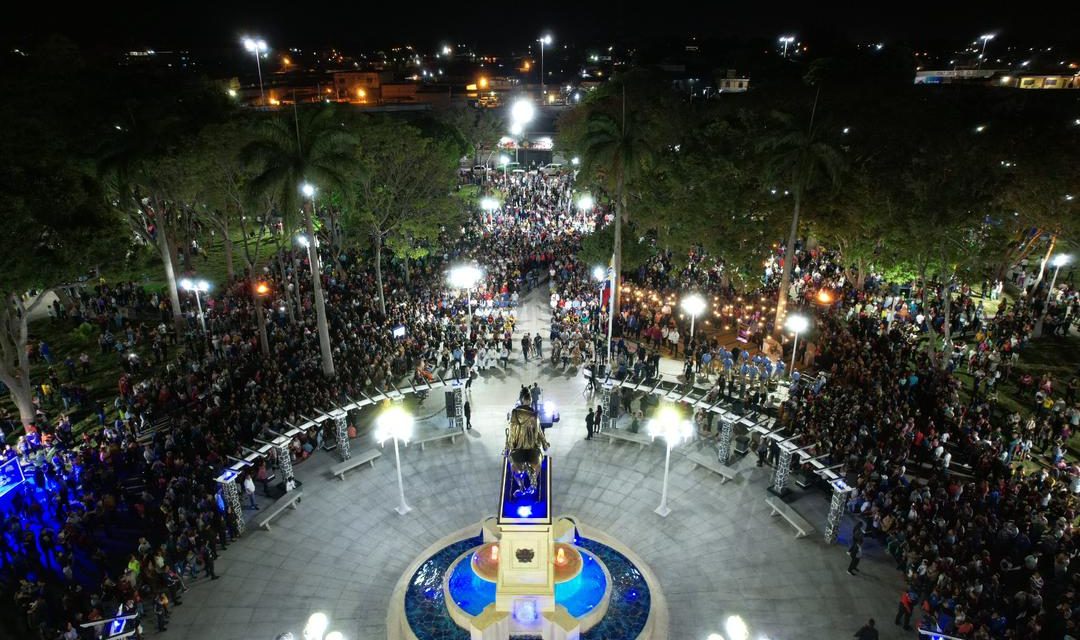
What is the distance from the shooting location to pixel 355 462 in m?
20.0

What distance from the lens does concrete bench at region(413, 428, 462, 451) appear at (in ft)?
71.4

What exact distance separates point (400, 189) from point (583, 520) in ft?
66.0

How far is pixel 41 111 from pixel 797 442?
102 ft

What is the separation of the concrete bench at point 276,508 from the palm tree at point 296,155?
9843 millimetres

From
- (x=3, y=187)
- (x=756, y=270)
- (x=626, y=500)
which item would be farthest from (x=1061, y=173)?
(x=3, y=187)

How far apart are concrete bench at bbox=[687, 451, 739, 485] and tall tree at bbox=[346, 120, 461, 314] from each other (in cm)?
1820

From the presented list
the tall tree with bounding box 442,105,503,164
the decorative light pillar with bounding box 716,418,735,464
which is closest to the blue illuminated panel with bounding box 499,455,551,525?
the decorative light pillar with bounding box 716,418,735,464

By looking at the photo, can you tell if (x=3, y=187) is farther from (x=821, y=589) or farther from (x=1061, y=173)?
(x=1061, y=173)

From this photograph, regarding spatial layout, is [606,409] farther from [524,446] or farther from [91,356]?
[91,356]

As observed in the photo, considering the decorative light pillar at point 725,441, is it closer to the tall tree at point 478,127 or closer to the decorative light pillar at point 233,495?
the decorative light pillar at point 233,495

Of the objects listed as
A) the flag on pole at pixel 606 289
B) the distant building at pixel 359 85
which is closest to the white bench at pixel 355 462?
the flag on pole at pixel 606 289

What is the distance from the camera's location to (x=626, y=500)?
61.4 ft

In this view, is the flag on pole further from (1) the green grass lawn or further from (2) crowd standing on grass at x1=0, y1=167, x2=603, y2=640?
(1) the green grass lawn

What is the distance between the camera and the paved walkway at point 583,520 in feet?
47.5
